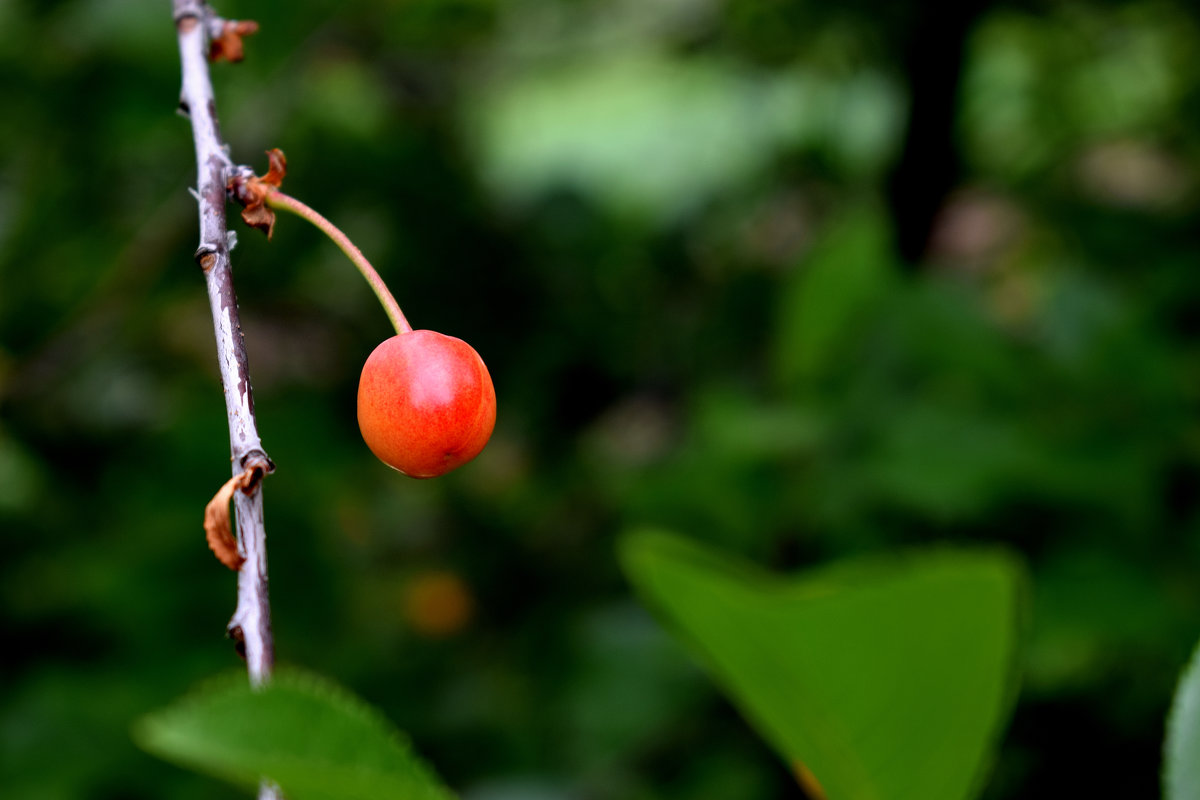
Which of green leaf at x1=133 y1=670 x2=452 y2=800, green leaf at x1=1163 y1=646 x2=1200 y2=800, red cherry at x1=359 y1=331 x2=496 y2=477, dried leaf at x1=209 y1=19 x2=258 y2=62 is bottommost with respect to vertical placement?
green leaf at x1=1163 y1=646 x2=1200 y2=800

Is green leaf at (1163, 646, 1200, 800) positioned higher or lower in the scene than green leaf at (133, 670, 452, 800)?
lower

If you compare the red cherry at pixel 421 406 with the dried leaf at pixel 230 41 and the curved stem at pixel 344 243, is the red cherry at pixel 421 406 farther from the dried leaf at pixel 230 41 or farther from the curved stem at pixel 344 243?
the dried leaf at pixel 230 41

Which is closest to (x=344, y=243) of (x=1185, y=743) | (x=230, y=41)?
(x=230, y=41)

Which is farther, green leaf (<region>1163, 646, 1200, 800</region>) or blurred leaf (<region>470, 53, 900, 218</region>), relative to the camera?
blurred leaf (<region>470, 53, 900, 218</region>)

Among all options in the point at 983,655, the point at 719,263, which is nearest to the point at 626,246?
the point at 719,263

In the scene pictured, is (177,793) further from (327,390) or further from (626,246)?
(626,246)

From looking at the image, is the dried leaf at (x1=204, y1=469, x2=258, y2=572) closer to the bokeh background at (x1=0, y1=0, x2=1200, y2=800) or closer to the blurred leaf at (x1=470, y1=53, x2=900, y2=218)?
the bokeh background at (x1=0, y1=0, x2=1200, y2=800)

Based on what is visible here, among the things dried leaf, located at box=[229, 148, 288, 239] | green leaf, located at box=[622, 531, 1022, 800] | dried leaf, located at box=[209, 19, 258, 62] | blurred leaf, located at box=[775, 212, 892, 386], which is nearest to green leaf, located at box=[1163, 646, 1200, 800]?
green leaf, located at box=[622, 531, 1022, 800]
